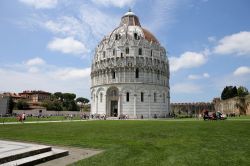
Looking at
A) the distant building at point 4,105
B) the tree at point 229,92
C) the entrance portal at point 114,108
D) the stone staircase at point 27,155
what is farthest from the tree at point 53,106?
the stone staircase at point 27,155

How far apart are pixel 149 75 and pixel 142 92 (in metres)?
4.87

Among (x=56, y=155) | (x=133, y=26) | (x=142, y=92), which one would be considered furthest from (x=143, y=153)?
(x=133, y=26)

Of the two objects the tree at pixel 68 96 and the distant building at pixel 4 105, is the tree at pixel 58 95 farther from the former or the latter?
the distant building at pixel 4 105

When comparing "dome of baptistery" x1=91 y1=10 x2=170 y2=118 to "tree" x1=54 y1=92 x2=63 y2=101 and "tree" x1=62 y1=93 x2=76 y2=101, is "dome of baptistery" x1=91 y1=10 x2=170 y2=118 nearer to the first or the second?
"tree" x1=62 y1=93 x2=76 y2=101

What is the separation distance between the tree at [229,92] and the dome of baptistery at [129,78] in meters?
54.9

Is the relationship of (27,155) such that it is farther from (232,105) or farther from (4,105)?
(4,105)

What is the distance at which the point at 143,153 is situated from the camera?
34.4ft

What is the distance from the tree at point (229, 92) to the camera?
11875 centimetres

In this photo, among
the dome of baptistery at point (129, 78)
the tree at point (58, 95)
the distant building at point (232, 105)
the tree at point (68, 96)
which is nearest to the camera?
the dome of baptistery at point (129, 78)

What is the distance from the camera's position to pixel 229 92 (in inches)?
4732

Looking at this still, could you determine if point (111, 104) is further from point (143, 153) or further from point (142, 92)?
point (143, 153)

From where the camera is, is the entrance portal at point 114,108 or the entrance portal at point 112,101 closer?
the entrance portal at point 112,101

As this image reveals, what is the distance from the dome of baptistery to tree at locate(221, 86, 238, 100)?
180ft

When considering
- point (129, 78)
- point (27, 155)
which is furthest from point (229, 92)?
point (27, 155)
